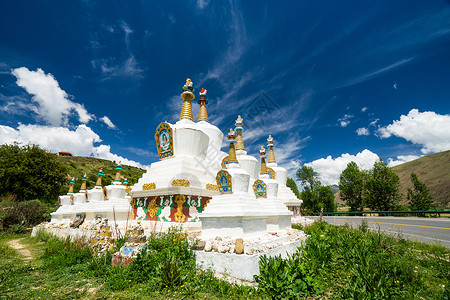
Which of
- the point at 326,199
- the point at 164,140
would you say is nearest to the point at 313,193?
the point at 326,199

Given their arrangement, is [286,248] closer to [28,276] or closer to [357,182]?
[28,276]

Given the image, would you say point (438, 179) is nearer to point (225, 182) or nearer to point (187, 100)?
point (187, 100)

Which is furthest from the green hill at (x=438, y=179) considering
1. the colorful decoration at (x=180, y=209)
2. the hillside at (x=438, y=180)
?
the colorful decoration at (x=180, y=209)

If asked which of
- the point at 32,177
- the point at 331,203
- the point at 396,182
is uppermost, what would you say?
the point at 32,177

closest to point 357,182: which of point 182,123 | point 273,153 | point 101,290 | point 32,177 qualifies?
point 273,153

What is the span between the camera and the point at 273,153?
19.7 metres

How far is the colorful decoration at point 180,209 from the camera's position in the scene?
1033 cm

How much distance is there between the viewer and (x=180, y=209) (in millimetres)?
10492

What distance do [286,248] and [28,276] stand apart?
8.52m

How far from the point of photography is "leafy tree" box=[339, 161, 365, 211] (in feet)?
131

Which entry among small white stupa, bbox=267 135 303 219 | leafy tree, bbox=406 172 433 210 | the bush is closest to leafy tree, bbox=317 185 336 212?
leafy tree, bbox=406 172 433 210

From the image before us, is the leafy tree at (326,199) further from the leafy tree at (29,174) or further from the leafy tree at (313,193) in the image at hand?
the leafy tree at (29,174)

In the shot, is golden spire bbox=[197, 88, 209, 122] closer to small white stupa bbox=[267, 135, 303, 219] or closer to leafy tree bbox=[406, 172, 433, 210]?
small white stupa bbox=[267, 135, 303, 219]

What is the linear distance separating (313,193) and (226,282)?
4297 centimetres
